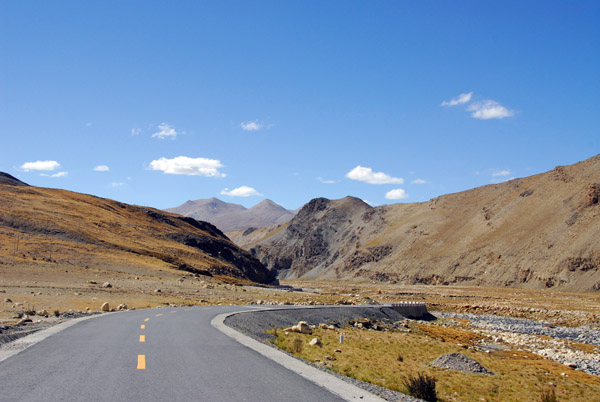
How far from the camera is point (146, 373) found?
10594 millimetres

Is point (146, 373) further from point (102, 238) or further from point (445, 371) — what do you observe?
point (102, 238)

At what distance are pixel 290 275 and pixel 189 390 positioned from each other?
190216mm

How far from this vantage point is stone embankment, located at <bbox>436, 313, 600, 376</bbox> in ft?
98.8

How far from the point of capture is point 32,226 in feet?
262

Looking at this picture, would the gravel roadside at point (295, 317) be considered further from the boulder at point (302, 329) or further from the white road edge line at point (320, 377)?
the white road edge line at point (320, 377)

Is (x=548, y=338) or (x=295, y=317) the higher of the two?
(x=295, y=317)

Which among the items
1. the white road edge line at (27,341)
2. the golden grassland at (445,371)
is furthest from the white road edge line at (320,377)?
the white road edge line at (27,341)

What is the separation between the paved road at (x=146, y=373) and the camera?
8.82m

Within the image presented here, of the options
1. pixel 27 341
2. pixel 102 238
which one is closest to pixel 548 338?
pixel 27 341

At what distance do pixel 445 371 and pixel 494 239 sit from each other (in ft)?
363

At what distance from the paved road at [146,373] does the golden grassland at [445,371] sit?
5500 millimetres

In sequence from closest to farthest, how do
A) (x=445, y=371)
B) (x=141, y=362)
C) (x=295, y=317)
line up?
(x=141, y=362) → (x=445, y=371) → (x=295, y=317)

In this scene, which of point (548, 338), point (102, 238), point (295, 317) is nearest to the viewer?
point (295, 317)

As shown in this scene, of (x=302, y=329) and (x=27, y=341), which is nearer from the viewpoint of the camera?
(x=27, y=341)
